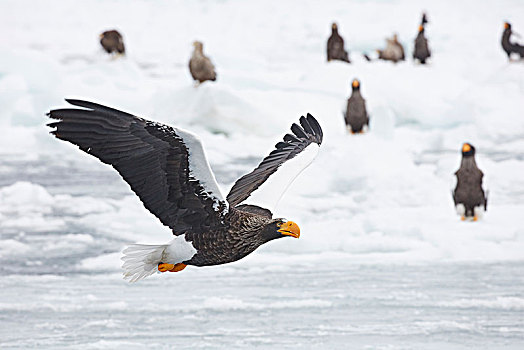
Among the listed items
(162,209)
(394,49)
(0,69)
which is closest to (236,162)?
(0,69)

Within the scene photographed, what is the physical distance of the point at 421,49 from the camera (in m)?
12.9

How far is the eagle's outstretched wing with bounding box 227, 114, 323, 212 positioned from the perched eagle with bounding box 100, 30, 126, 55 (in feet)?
24.9

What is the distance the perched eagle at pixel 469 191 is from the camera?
6410 millimetres

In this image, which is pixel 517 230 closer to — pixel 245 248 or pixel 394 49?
pixel 245 248

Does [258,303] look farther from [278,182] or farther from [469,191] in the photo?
[469,191]

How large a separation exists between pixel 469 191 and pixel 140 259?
344 centimetres

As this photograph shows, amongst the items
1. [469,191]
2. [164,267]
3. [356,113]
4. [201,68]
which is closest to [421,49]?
[356,113]

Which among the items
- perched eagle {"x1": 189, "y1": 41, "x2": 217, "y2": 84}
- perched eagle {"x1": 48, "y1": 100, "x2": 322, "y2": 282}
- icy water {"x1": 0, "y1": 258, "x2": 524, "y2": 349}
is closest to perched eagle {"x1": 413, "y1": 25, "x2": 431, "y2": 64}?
perched eagle {"x1": 189, "y1": 41, "x2": 217, "y2": 84}

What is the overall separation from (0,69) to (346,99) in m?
3.73

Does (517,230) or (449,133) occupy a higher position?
(449,133)

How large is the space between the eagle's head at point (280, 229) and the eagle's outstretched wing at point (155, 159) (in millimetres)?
186

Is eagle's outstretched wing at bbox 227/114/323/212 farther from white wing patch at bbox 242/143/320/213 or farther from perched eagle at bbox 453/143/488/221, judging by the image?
perched eagle at bbox 453/143/488/221

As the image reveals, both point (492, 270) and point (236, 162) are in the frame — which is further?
point (236, 162)

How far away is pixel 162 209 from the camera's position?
11.5ft
